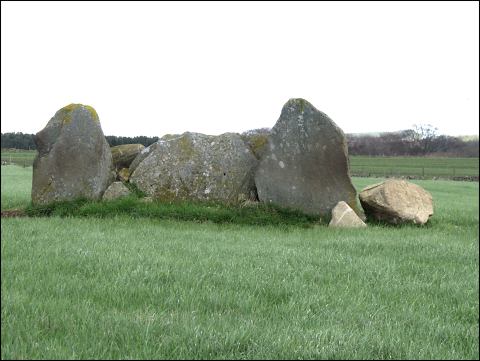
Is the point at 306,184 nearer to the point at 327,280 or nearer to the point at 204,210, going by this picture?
the point at 204,210

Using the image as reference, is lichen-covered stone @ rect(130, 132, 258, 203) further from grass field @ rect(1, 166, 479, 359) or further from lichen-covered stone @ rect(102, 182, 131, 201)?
grass field @ rect(1, 166, 479, 359)

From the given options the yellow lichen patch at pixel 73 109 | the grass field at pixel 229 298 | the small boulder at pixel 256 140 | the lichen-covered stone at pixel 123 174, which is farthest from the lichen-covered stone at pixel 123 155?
the grass field at pixel 229 298

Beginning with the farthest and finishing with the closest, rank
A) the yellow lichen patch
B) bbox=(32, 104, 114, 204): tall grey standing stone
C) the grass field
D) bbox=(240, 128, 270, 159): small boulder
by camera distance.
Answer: bbox=(240, 128, 270, 159): small boulder
the yellow lichen patch
bbox=(32, 104, 114, 204): tall grey standing stone
the grass field

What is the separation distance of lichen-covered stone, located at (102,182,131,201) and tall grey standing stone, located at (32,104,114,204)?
201 mm

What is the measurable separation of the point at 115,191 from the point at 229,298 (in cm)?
894

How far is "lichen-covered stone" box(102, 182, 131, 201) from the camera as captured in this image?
1244 cm

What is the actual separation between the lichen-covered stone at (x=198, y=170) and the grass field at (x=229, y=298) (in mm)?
4629

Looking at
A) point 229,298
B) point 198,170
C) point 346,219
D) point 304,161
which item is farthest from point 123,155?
point 229,298

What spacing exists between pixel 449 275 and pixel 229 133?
8934 millimetres

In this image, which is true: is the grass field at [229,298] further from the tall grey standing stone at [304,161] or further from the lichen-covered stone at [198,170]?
the lichen-covered stone at [198,170]

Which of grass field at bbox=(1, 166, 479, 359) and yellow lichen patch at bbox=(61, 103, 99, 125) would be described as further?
yellow lichen patch at bbox=(61, 103, 99, 125)

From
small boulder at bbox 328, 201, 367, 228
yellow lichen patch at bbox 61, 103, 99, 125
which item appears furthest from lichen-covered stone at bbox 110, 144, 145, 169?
small boulder at bbox 328, 201, 367, 228

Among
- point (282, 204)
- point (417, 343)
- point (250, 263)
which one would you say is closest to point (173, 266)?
point (250, 263)

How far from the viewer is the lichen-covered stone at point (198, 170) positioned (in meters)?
12.8
